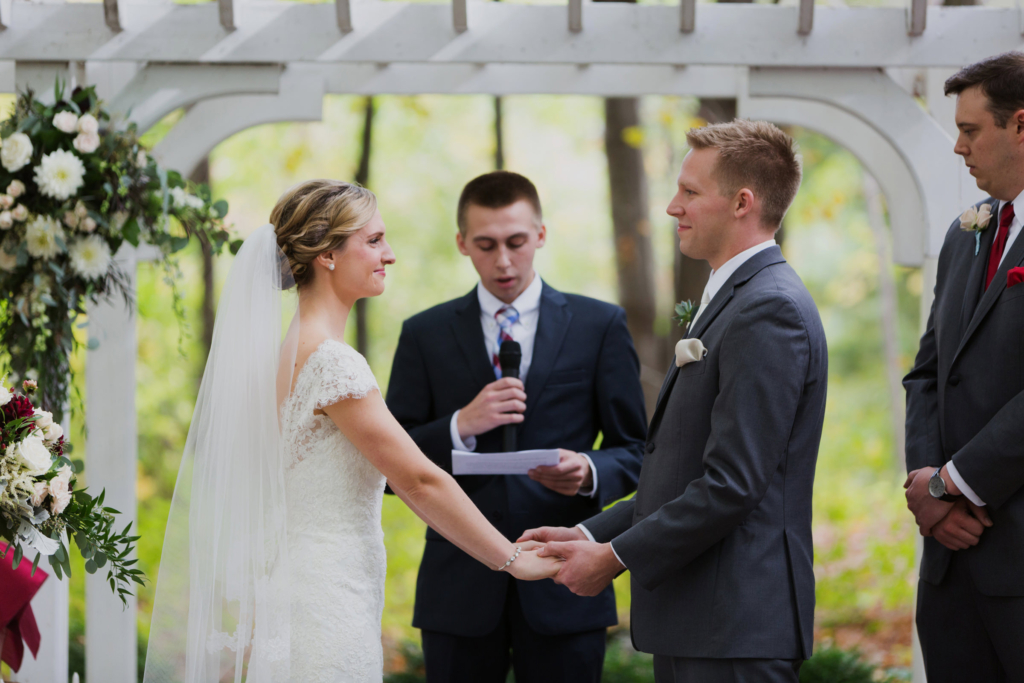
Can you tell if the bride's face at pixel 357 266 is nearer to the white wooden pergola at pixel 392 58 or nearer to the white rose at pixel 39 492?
the white rose at pixel 39 492

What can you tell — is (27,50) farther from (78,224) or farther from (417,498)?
(417,498)

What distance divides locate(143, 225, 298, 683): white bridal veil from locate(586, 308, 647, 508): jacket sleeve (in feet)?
3.71

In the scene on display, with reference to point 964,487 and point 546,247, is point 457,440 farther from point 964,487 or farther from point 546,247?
point 546,247

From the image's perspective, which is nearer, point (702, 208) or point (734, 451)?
point (734, 451)

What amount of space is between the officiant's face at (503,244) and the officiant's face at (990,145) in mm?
1373

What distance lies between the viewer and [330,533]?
2379 millimetres

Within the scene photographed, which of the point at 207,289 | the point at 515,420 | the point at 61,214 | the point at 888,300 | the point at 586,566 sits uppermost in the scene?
the point at 888,300

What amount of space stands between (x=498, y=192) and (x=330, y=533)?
4.55ft

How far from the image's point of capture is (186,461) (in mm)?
2551

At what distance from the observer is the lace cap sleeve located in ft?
7.69

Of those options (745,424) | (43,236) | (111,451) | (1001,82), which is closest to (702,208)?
(745,424)

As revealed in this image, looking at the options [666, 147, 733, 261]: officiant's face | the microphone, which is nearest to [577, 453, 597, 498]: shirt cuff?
the microphone

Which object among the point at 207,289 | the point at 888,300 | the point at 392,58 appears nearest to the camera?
the point at 392,58

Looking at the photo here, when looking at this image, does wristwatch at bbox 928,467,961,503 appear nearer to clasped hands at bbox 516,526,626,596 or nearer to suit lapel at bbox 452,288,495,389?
clasped hands at bbox 516,526,626,596
